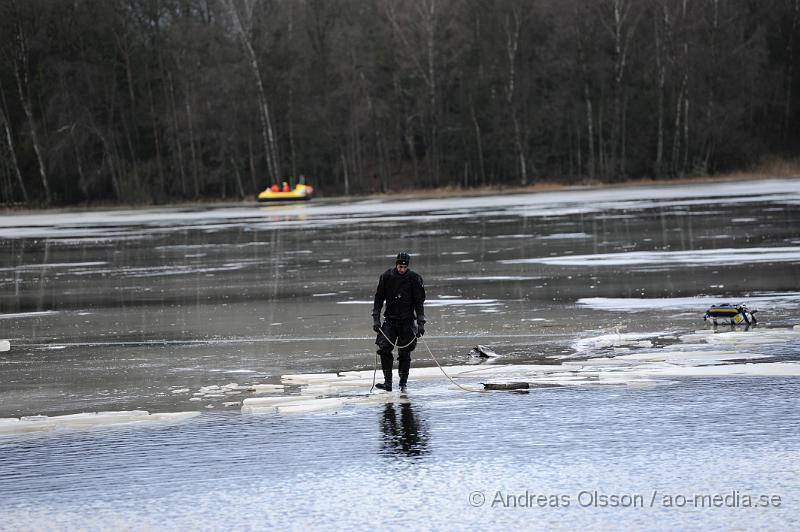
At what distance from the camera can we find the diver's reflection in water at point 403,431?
408 inches

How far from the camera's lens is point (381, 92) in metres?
86.4

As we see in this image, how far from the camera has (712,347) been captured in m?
14.8

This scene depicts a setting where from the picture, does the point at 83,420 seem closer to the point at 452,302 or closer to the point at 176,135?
the point at 452,302

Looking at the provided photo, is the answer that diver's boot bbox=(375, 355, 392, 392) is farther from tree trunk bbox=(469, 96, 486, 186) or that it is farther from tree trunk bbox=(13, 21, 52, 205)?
tree trunk bbox=(13, 21, 52, 205)

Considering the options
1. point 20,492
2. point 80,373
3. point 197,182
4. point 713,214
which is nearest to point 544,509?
point 20,492

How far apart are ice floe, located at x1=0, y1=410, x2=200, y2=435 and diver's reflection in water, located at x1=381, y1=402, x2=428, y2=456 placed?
2058mm

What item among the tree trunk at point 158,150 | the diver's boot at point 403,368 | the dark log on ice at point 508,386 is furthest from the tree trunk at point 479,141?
the dark log on ice at point 508,386

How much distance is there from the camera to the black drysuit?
510 inches

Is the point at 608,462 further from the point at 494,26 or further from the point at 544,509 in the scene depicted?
the point at 494,26

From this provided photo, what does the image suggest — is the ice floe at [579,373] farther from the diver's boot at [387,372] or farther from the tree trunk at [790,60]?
the tree trunk at [790,60]

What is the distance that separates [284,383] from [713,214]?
28726 mm

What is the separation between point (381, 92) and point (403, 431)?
251 ft

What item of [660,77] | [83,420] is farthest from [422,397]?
[660,77]

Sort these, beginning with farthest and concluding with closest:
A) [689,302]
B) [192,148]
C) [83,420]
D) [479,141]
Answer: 1. [479,141]
2. [192,148]
3. [689,302]
4. [83,420]
